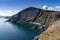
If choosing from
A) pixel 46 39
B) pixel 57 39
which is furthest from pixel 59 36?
pixel 46 39

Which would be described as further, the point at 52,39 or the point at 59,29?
the point at 59,29

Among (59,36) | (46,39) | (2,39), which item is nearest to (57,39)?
(59,36)

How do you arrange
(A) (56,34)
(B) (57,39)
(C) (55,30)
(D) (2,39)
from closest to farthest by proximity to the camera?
(B) (57,39) < (A) (56,34) < (C) (55,30) < (D) (2,39)

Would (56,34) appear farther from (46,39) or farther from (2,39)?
(2,39)

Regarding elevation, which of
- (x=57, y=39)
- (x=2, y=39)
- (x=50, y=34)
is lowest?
(x=57, y=39)

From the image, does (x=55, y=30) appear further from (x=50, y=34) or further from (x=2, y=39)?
(x=2, y=39)

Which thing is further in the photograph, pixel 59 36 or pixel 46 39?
pixel 46 39

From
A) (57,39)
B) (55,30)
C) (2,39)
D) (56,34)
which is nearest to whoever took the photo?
(57,39)

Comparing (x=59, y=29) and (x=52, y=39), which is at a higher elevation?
(x=59, y=29)
